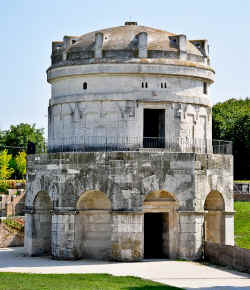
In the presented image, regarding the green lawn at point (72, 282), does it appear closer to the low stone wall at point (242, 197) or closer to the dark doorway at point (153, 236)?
the dark doorway at point (153, 236)

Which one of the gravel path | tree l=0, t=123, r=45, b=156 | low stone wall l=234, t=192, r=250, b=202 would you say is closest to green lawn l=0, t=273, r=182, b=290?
the gravel path

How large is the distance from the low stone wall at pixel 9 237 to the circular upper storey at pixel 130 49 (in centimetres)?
1081

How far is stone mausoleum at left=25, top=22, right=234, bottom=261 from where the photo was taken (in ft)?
101

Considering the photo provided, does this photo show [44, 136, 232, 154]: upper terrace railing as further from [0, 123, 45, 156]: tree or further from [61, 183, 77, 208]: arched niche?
[0, 123, 45, 156]: tree

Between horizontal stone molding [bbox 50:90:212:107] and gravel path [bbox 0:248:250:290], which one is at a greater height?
horizontal stone molding [bbox 50:90:212:107]

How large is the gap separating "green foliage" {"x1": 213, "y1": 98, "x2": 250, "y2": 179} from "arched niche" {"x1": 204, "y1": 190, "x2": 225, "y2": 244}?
30207 millimetres

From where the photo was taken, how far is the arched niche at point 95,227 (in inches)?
1252

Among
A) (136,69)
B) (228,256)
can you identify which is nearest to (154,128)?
(136,69)

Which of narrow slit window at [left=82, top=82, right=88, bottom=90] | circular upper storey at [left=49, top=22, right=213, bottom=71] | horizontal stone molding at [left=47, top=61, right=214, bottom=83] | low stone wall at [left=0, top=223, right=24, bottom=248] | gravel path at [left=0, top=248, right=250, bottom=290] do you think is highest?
circular upper storey at [left=49, top=22, right=213, bottom=71]

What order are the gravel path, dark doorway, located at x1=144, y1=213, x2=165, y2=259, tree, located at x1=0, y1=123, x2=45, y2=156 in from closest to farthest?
1. the gravel path
2. dark doorway, located at x1=144, y1=213, x2=165, y2=259
3. tree, located at x1=0, y1=123, x2=45, y2=156

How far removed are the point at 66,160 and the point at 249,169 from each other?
117ft

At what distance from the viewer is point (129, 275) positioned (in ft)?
84.9

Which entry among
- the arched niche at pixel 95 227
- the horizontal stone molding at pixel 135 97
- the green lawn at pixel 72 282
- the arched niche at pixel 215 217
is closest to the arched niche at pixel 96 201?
the arched niche at pixel 95 227

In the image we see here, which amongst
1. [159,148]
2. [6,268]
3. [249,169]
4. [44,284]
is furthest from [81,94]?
[249,169]
